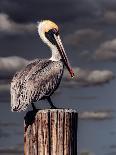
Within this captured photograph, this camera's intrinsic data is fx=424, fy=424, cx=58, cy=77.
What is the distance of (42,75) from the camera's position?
26.5 ft

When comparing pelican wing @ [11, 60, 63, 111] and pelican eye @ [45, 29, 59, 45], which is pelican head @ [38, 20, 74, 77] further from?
pelican wing @ [11, 60, 63, 111]

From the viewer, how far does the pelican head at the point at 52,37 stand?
898cm

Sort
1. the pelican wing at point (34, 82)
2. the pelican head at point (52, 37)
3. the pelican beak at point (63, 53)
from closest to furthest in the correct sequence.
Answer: the pelican wing at point (34, 82)
the pelican beak at point (63, 53)
the pelican head at point (52, 37)

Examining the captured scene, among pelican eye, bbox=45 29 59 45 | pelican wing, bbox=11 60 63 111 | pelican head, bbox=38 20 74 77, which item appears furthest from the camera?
pelican eye, bbox=45 29 59 45

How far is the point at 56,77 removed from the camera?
849 centimetres

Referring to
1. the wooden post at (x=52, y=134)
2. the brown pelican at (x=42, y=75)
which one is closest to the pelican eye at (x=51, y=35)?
the brown pelican at (x=42, y=75)

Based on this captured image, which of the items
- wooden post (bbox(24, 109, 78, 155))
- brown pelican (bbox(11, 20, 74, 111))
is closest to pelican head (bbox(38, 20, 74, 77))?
brown pelican (bbox(11, 20, 74, 111))

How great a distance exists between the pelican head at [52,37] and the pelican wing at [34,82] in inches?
12.8

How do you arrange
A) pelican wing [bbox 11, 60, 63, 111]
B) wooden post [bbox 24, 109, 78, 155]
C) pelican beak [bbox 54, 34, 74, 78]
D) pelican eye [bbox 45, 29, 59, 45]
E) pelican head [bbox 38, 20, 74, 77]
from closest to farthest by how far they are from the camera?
wooden post [bbox 24, 109, 78, 155] < pelican wing [bbox 11, 60, 63, 111] < pelican beak [bbox 54, 34, 74, 78] < pelican head [bbox 38, 20, 74, 77] < pelican eye [bbox 45, 29, 59, 45]

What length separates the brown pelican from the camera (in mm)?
7344

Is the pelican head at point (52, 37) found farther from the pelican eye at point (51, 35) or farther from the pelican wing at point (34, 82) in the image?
the pelican wing at point (34, 82)

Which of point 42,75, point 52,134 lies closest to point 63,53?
point 42,75

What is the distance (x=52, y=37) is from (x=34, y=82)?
1.97 metres

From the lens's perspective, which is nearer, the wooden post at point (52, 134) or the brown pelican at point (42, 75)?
the wooden post at point (52, 134)
